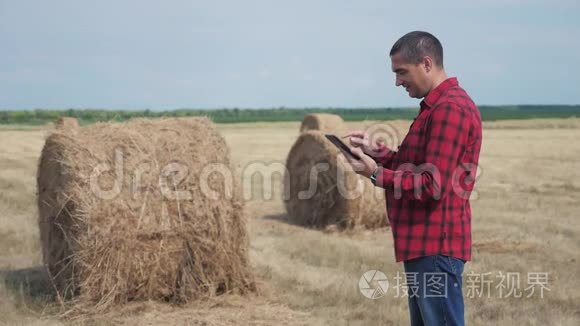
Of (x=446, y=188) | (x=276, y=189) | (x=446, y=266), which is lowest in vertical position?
(x=276, y=189)

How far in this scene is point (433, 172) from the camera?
3.18 m

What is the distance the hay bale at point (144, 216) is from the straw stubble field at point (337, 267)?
0.71ft

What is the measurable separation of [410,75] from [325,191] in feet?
28.9

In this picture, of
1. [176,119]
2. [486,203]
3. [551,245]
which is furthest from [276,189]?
[176,119]

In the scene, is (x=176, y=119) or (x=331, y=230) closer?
(x=176, y=119)

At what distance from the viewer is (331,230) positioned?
11.4 m

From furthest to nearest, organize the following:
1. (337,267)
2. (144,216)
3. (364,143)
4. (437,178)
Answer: (337,267), (144,216), (364,143), (437,178)

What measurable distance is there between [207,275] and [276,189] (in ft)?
31.3

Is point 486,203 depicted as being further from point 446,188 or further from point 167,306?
point 446,188

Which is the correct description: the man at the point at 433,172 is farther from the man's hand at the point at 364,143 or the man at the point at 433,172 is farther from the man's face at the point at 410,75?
the man's hand at the point at 364,143

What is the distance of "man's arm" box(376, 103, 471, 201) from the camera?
3172 millimetres

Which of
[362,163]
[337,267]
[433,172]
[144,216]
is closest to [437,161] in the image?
[433,172]

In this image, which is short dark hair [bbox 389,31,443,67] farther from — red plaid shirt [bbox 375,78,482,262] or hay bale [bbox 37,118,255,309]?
hay bale [bbox 37,118,255,309]

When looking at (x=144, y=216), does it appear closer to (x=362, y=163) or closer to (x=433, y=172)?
(x=362, y=163)
